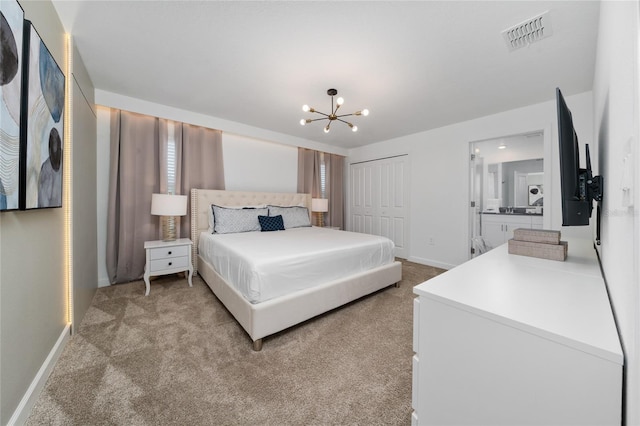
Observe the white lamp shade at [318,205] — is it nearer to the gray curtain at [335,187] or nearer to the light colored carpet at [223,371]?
the gray curtain at [335,187]

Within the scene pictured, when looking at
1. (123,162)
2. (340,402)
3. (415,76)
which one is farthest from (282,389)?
(123,162)

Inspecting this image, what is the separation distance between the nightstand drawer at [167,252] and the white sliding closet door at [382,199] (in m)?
3.55

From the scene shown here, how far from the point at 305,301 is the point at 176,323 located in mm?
1182

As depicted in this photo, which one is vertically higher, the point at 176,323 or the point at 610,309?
the point at 610,309

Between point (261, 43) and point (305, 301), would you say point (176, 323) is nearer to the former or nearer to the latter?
point (305, 301)

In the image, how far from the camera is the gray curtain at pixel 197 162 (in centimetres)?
352

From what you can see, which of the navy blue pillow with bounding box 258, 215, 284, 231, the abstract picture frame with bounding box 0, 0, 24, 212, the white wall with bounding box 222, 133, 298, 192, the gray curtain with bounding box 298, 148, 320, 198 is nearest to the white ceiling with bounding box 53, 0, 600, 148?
the abstract picture frame with bounding box 0, 0, 24, 212

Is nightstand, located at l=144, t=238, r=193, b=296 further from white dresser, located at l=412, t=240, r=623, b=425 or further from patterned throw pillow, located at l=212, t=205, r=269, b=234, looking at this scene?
white dresser, located at l=412, t=240, r=623, b=425

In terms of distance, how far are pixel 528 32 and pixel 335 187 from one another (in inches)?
156

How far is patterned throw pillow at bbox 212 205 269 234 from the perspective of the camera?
3.34m

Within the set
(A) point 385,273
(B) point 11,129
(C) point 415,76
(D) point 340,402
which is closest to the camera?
(B) point 11,129

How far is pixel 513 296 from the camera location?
87 centimetres

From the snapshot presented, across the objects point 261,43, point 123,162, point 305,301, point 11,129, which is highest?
point 261,43

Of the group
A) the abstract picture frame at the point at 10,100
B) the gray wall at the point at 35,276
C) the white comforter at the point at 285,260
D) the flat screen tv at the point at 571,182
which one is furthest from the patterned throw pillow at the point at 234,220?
the flat screen tv at the point at 571,182
